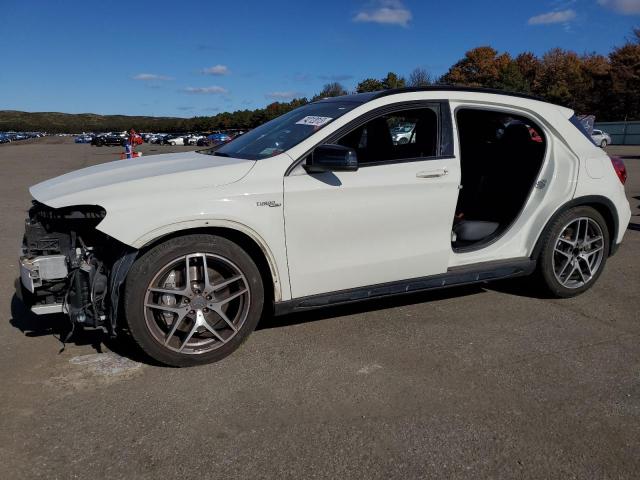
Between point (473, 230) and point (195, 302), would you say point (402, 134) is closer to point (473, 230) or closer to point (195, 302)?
point (473, 230)

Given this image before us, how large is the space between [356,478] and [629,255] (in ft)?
17.8

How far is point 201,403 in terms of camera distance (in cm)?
312

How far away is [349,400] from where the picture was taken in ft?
10.3

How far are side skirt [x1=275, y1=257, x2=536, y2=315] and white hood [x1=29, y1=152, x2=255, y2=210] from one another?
99cm

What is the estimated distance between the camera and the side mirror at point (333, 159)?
3492 millimetres

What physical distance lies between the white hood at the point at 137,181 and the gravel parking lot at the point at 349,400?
1149 millimetres

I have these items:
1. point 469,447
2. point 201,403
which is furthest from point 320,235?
point 469,447

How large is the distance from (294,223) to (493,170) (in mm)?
2632

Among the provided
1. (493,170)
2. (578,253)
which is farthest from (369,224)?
(578,253)

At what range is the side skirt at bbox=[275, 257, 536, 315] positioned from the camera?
3.79 m

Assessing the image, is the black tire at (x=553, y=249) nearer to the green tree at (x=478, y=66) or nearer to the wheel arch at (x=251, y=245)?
the wheel arch at (x=251, y=245)

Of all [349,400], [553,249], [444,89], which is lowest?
[349,400]

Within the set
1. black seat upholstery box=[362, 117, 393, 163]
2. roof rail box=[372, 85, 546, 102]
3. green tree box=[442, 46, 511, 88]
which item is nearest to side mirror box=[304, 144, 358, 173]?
black seat upholstery box=[362, 117, 393, 163]

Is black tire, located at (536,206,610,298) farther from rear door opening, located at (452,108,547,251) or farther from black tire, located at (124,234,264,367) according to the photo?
black tire, located at (124,234,264,367)
